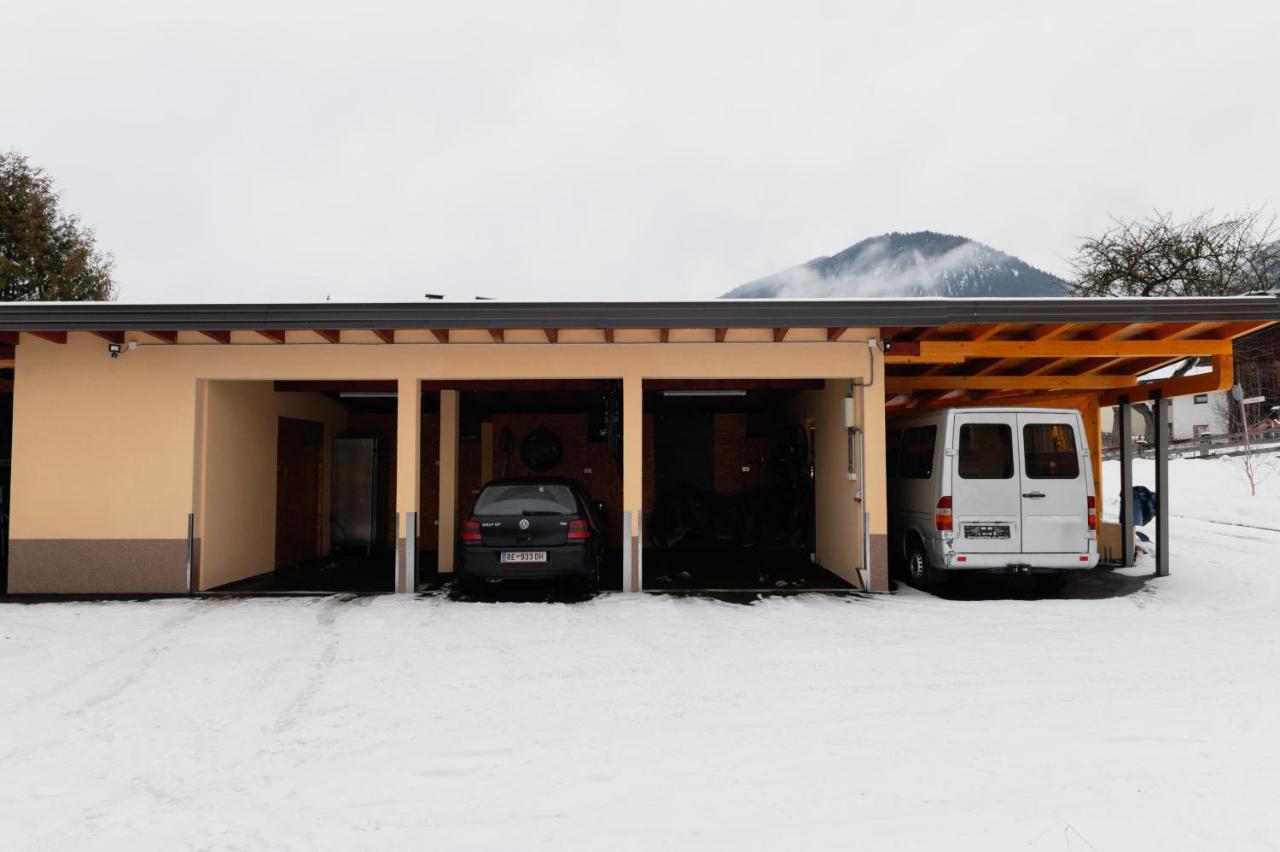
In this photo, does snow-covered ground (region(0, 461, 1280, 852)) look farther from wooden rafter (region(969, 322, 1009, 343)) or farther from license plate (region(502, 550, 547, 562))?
wooden rafter (region(969, 322, 1009, 343))

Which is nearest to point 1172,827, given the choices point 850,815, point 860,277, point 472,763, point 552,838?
point 850,815

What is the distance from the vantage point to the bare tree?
80.9 feet

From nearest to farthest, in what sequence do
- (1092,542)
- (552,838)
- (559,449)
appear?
(552,838), (1092,542), (559,449)

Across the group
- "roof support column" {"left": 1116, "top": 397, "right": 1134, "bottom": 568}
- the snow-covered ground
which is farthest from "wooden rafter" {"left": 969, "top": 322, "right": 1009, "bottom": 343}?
"roof support column" {"left": 1116, "top": 397, "right": 1134, "bottom": 568}

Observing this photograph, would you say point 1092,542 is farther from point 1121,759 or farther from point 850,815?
point 850,815

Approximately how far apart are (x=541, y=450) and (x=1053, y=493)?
815 cm

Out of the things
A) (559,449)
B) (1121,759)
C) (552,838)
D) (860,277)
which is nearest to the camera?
(552,838)

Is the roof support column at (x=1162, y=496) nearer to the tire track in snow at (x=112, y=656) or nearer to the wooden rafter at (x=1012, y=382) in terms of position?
the wooden rafter at (x=1012, y=382)

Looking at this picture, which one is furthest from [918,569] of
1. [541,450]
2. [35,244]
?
[35,244]

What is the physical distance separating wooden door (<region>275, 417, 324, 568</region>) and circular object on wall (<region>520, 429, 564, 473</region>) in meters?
3.34

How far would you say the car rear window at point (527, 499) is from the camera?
7977mm

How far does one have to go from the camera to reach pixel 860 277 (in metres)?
197

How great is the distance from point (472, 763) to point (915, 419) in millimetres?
6932

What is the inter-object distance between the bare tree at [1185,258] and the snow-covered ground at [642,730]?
22.2m
